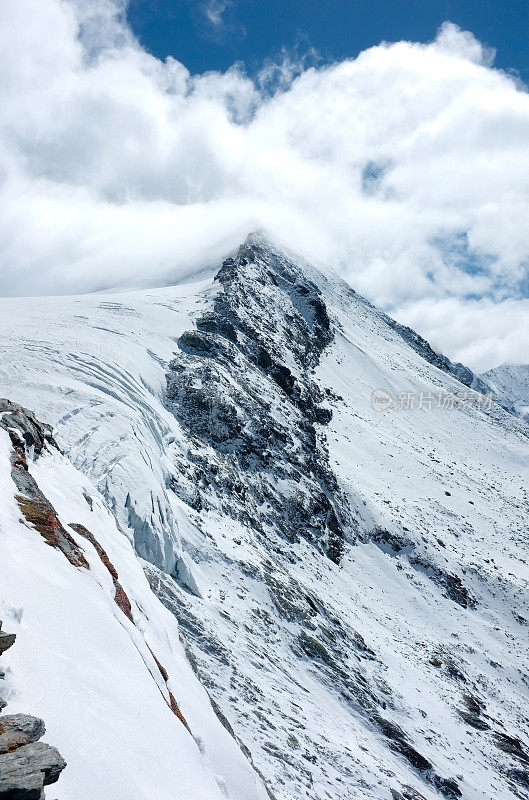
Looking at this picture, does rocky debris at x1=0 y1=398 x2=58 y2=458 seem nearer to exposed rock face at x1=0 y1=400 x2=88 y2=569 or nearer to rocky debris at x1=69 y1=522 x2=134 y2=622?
exposed rock face at x1=0 y1=400 x2=88 y2=569

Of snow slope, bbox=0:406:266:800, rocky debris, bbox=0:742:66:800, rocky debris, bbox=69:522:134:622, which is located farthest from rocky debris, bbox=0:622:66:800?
rocky debris, bbox=69:522:134:622

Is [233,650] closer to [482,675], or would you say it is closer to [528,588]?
[482,675]

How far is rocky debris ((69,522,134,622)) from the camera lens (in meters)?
11.5

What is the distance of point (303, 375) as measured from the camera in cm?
7494

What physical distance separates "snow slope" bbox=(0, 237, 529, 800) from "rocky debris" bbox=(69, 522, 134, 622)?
150 centimetres

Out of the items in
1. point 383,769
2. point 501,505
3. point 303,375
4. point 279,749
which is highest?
point 303,375

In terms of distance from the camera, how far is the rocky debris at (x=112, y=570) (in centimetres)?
1147

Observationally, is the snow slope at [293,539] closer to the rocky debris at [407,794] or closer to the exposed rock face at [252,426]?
the rocky debris at [407,794]

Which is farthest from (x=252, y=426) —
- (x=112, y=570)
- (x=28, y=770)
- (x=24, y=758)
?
(x=28, y=770)

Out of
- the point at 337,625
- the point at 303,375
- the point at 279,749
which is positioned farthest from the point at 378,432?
the point at 279,749

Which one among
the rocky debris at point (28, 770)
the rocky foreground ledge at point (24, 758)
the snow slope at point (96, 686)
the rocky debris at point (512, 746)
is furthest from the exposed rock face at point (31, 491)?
the rocky debris at point (512, 746)

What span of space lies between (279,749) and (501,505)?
210 ft

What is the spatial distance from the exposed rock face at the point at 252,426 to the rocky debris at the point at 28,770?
29076mm

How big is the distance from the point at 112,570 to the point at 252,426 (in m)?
36.4
